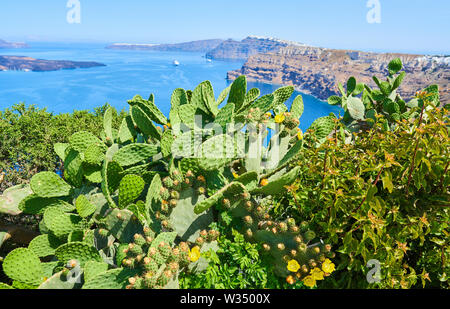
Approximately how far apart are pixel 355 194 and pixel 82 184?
1579mm

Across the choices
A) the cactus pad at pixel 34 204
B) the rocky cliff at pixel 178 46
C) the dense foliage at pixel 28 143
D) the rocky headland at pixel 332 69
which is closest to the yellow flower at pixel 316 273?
the cactus pad at pixel 34 204

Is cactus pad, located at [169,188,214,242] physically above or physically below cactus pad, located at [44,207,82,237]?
above

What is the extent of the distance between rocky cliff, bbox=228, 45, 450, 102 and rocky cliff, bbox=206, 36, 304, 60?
38.5m

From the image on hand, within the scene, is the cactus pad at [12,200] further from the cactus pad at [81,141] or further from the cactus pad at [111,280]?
the cactus pad at [111,280]

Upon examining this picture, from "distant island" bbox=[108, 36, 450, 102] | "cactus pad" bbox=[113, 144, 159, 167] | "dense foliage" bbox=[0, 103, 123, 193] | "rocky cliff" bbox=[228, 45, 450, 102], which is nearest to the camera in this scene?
"cactus pad" bbox=[113, 144, 159, 167]

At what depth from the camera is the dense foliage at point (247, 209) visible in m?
1.06

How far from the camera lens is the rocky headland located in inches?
1351

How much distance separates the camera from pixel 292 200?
126 centimetres

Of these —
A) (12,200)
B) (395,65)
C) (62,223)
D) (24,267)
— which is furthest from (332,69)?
(24,267)

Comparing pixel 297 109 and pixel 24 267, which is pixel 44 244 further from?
pixel 297 109

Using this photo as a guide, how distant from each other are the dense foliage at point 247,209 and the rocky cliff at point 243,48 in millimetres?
113818

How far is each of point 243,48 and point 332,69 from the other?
74269mm

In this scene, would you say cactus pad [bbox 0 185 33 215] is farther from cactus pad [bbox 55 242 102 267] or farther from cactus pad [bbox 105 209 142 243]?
cactus pad [bbox 105 209 142 243]

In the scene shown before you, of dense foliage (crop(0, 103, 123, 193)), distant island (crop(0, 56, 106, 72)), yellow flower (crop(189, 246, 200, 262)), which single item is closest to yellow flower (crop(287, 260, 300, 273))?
yellow flower (crop(189, 246, 200, 262))
